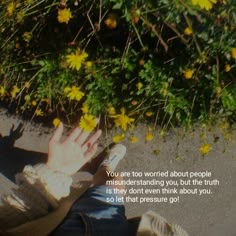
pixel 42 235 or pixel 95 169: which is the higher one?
pixel 95 169

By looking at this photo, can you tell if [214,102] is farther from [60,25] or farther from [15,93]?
[15,93]

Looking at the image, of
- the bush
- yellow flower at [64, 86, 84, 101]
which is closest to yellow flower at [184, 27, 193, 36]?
the bush

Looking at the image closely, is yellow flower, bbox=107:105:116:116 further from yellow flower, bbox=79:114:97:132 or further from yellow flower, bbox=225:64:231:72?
yellow flower, bbox=225:64:231:72

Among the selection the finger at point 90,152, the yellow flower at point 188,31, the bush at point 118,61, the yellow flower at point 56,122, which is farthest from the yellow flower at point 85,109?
the yellow flower at point 188,31

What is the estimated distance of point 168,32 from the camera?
1.57 m

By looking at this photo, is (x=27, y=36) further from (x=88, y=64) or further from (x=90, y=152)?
(x=90, y=152)

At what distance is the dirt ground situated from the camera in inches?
78.5

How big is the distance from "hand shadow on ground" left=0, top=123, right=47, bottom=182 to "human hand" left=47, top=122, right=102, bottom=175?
0.36ft

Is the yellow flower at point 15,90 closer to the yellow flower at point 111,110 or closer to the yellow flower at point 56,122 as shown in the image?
the yellow flower at point 56,122

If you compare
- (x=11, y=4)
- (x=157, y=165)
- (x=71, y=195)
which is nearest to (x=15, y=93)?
(x=11, y=4)

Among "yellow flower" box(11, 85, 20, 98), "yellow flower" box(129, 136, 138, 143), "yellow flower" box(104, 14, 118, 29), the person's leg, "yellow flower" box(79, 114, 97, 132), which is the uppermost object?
"yellow flower" box(104, 14, 118, 29)

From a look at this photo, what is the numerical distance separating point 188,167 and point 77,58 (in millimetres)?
741

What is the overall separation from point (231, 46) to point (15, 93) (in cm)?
94

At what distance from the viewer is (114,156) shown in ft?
6.49
